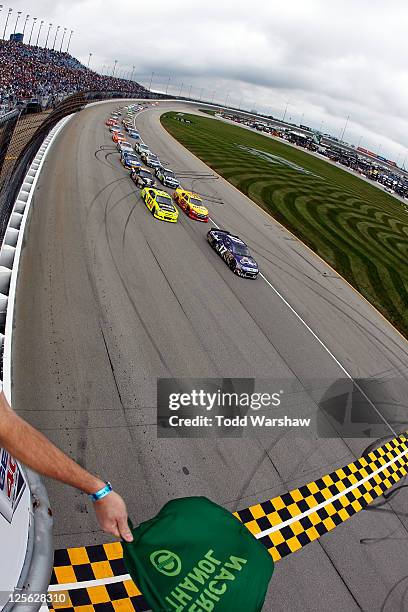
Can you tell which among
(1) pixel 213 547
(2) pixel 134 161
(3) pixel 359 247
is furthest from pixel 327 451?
(2) pixel 134 161

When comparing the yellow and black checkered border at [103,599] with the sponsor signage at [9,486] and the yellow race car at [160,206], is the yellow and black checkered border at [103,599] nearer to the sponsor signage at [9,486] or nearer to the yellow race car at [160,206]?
the sponsor signage at [9,486]

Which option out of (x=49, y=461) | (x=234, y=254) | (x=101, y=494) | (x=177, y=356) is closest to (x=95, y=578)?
(x=101, y=494)

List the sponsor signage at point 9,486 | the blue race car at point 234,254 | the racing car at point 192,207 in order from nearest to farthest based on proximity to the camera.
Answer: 1. the sponsor signage at point 9,486
2. the blue race car at point 234,254
3. the racing car at point 192,207

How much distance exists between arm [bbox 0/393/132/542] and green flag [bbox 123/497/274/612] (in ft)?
2.75

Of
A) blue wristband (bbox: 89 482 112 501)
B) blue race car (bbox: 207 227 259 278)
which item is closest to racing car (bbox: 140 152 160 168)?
blue race car (bbox: 207 227 259 278)

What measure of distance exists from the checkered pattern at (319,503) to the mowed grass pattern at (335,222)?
421 inches

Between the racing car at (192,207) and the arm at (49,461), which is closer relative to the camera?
the arm at (49,461)

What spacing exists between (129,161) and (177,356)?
79.7ft

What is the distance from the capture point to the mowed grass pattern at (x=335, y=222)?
23.7m

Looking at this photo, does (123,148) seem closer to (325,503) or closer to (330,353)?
(330,353)

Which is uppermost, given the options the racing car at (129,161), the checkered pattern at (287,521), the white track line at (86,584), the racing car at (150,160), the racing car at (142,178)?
the racing car at (150,160)

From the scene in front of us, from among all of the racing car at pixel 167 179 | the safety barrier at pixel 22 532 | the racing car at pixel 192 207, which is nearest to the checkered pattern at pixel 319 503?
the safety barrier at pixel 22 532

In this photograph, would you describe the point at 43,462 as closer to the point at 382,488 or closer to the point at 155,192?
the point at 382,488

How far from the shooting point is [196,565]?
3568 mm
